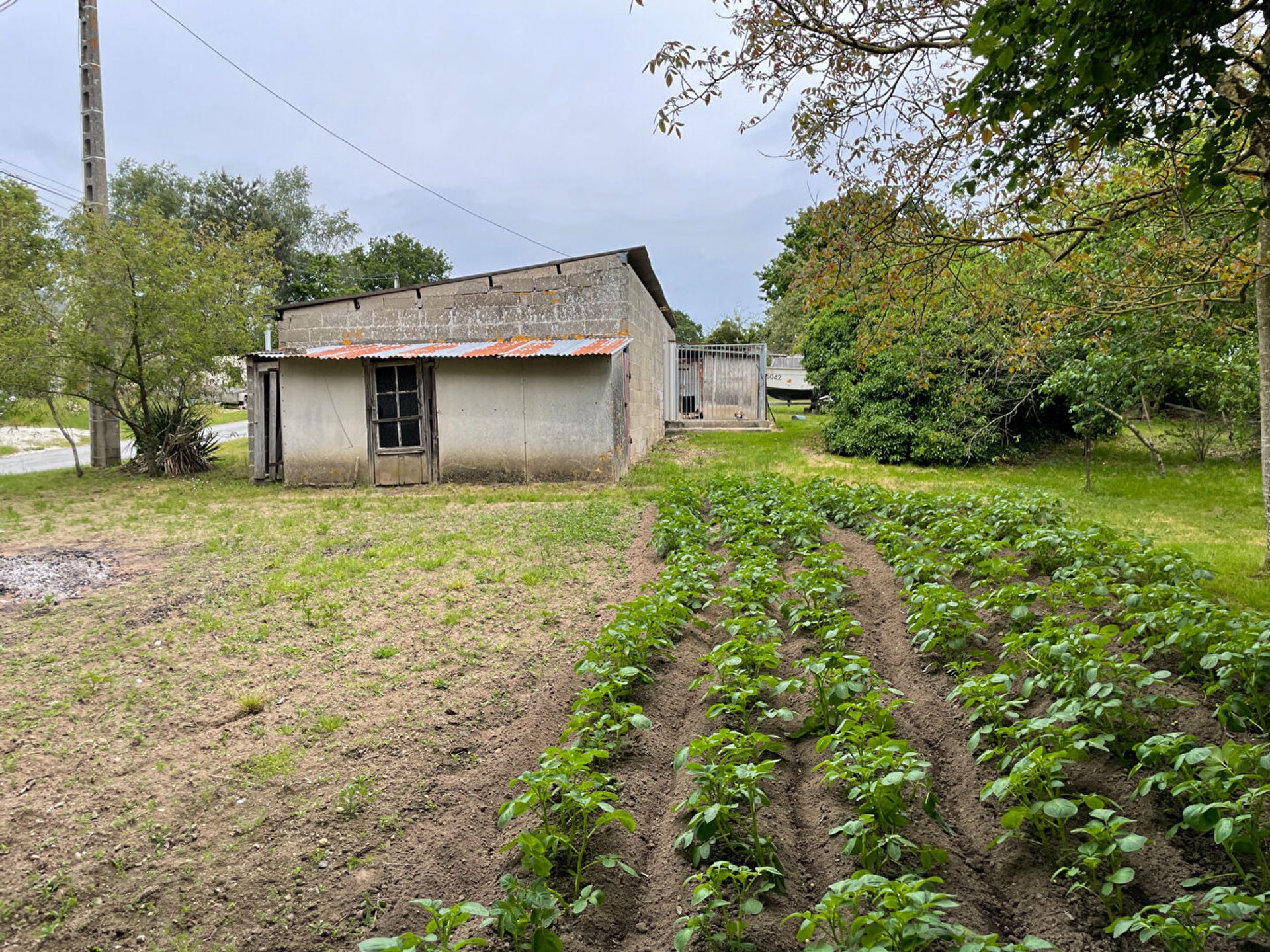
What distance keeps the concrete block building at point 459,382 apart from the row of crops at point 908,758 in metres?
7.41

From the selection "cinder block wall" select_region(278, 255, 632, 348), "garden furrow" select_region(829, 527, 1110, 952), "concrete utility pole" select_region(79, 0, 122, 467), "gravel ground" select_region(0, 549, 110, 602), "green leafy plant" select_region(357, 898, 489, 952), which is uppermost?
"concrete utility pole" select_region(79, 0, 122, 467)

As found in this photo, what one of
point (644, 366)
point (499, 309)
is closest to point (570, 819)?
point (499, 309)

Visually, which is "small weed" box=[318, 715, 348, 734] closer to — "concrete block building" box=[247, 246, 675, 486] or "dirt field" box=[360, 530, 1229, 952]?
"dirt field" box=[360, 530, 1229, 952]

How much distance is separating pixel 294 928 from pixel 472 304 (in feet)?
41.0

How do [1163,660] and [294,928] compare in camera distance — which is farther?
[1163,660]

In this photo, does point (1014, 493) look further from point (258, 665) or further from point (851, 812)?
point (258, 665)

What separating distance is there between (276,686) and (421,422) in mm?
9038

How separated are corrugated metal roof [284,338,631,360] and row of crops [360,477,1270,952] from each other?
722 cm

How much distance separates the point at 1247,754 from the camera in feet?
8.42

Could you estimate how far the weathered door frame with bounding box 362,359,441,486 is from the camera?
516 inches

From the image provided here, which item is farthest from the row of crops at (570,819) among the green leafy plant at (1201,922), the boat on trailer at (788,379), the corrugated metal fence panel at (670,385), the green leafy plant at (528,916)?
the boat on trailer at (788,379)

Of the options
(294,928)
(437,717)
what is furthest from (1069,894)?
(437,717)

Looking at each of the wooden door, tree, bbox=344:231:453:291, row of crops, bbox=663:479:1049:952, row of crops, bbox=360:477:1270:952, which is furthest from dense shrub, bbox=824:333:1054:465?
tree, bbox=344:231:453:291

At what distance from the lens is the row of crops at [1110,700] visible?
2.36 metres
